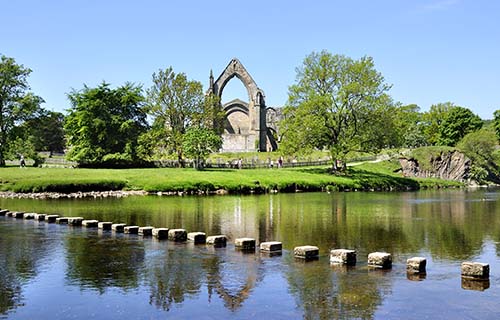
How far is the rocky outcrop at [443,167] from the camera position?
8854cm

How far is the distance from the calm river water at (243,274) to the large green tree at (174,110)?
154 ft

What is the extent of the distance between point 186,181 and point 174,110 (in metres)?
21.6

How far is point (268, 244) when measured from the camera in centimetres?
2073

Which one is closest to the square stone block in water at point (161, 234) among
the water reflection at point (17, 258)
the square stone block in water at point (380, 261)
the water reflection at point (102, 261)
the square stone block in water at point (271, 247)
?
the water reflection at point (102, 261)

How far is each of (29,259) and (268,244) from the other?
8.12m

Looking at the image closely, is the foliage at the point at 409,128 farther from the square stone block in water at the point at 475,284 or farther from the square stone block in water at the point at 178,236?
the square stone block in water at the point at 475,284

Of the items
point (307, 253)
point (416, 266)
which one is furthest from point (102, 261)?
point (416, 266)

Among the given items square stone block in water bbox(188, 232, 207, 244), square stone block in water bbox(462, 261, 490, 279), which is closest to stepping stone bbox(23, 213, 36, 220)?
square stone block in water bbox(188, 232, 207, 244)

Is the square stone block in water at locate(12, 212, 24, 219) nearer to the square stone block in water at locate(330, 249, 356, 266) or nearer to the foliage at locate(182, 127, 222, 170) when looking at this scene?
the square stone block in water at locate(330, 249, 356, 266)

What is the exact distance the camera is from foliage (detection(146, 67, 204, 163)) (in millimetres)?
77438

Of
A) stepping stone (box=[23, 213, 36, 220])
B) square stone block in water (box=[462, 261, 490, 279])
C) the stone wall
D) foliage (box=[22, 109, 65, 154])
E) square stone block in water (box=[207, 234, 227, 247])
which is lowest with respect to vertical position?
square stone block in water (box=[462, 261, 490, 279])

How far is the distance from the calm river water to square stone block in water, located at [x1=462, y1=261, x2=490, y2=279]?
56 cm

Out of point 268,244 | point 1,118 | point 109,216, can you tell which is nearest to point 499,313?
point 268,244

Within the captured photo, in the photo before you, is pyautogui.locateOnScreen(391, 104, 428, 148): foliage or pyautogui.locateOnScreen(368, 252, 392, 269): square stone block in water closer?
pyautogui.locateOnScreen(368, 252, 392, 269): square stone block in water
